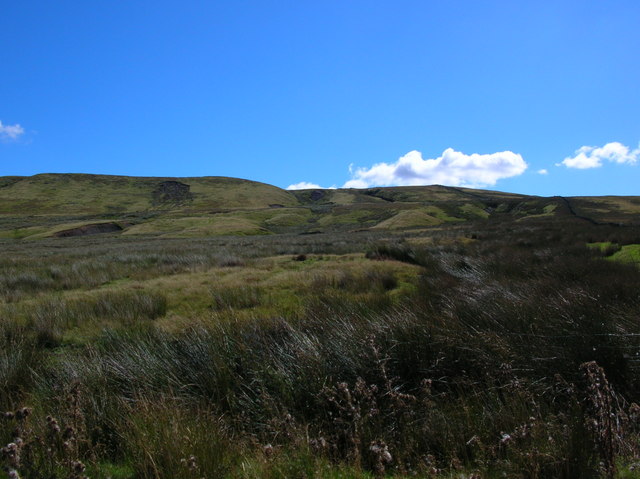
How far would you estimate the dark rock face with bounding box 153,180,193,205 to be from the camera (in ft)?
413

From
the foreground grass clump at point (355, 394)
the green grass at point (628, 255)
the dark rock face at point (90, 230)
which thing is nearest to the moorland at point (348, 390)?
the foreground grass clump at point (355, 394)

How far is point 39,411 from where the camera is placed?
3.66 m

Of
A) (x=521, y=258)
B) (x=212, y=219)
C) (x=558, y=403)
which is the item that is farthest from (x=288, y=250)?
(x=212, y=219)

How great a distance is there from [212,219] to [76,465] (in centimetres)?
7185

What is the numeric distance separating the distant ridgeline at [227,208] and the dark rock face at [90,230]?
8.0 inches

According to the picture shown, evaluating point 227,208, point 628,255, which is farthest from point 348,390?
point 227,208

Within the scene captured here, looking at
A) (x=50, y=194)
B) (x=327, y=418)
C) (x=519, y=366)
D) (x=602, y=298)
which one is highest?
(x=50, y=194)

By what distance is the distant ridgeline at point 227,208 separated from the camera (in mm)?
62562

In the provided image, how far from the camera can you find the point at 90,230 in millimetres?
67000

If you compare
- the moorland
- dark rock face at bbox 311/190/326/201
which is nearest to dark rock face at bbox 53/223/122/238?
the moorland

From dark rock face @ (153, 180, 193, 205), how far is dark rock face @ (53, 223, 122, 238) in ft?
168

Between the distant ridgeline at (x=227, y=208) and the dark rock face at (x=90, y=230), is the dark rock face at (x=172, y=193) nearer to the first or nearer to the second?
the distant ridgeline at (x=227, y=208)

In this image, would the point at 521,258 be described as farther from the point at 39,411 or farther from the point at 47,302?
the point at 47,302

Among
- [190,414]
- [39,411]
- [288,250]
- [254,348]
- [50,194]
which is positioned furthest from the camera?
[50,194]
